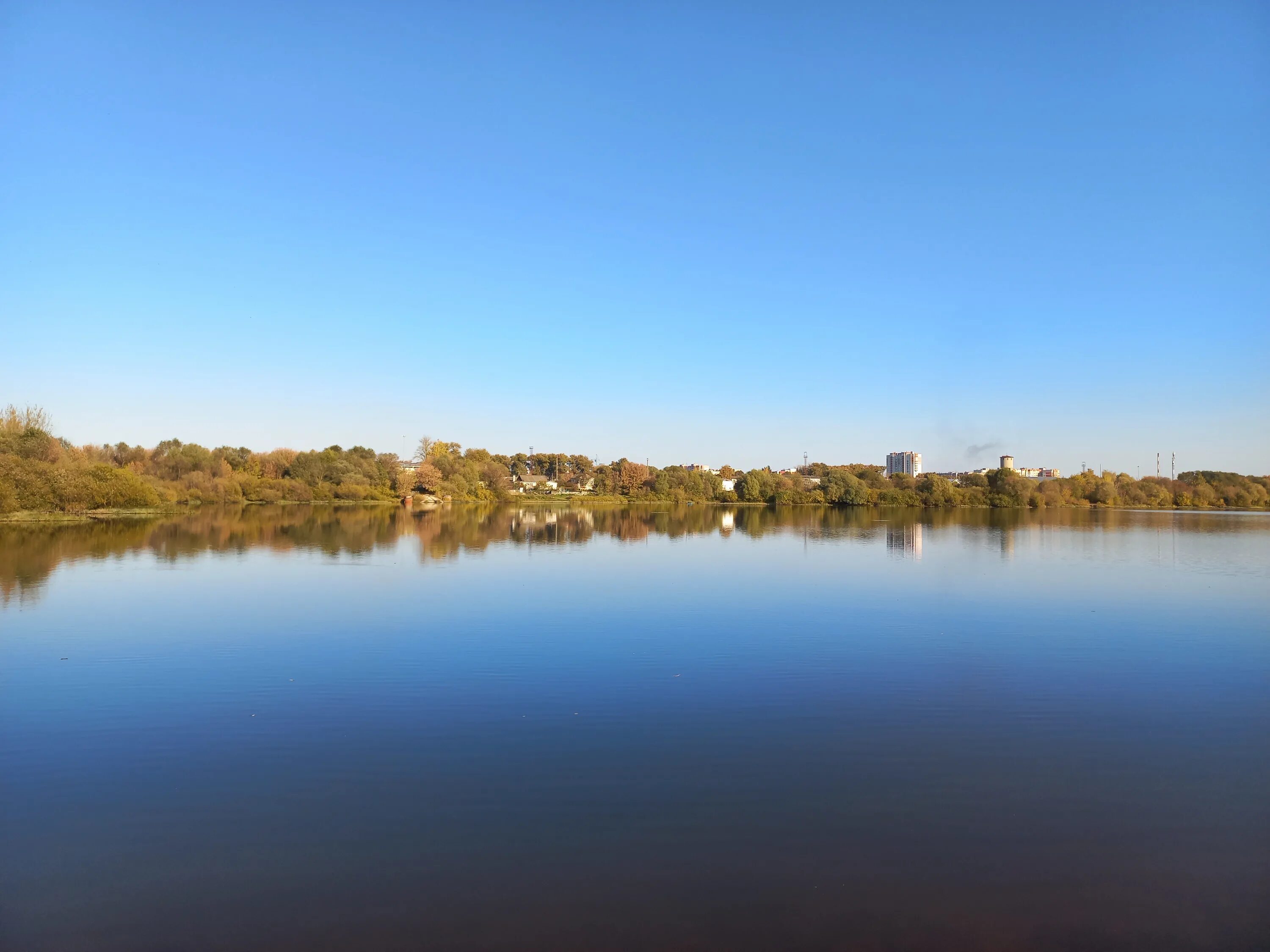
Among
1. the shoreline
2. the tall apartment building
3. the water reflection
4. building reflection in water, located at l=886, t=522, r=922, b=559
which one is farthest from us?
the tall apartment building

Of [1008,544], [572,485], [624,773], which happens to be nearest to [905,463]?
[572,485]

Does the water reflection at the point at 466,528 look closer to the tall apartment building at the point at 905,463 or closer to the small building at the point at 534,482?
the small building at the point at 534,482

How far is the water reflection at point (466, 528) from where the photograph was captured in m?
23.8

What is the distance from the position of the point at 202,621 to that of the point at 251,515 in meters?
36.7

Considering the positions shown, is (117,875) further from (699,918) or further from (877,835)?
(877,835)

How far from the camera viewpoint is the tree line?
63.3 metres

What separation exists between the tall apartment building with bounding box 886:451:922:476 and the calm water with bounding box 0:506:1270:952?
527ft

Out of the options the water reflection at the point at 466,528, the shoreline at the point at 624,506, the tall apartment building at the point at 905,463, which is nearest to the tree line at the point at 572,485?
the shoreline at the point at 624,506

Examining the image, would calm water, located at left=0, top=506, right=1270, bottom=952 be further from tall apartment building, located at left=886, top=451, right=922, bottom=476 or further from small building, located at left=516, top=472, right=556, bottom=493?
tall apartment building, located at left=886, top=451, right=922, bottom=476

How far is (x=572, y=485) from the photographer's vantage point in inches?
4441

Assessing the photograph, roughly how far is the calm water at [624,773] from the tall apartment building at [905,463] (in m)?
161

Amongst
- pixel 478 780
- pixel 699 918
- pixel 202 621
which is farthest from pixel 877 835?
pixel 202 621

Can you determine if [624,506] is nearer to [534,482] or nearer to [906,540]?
[534,482]

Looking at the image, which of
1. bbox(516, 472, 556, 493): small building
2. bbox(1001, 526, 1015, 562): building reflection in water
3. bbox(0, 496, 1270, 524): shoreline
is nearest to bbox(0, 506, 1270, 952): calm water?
bbox(1001, 526, 1015, 562): building reflection in water
